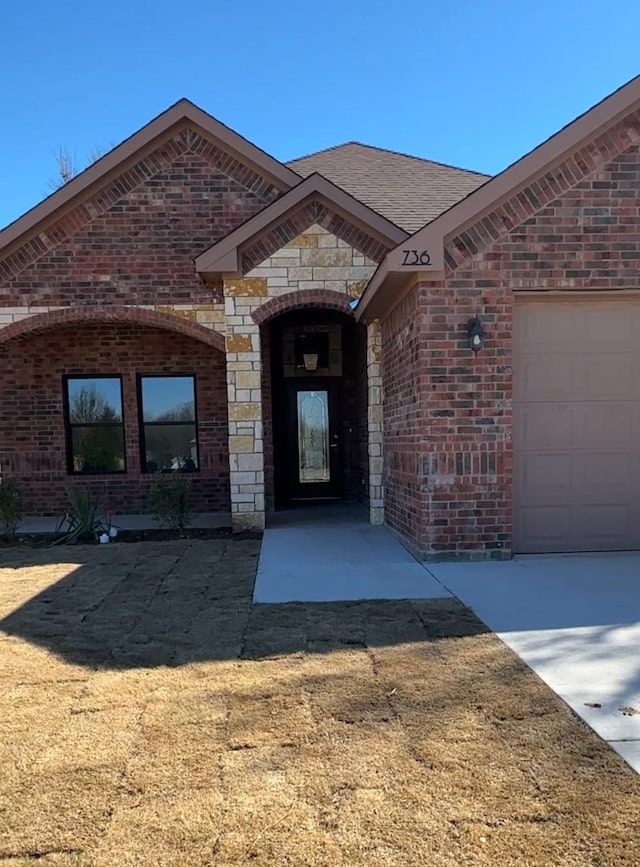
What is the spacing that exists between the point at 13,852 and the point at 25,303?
25.7ft

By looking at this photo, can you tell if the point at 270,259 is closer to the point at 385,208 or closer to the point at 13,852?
the point at 385,208

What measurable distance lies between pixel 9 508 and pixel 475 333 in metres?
6.56

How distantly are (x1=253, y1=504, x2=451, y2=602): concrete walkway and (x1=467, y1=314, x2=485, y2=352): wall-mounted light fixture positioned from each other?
2.30 m

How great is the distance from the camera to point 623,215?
18.8 feet

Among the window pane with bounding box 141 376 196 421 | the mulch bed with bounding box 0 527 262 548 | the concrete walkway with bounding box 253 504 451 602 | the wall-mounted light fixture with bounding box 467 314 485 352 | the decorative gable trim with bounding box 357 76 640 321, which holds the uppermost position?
the decorative gable trim with bounding box 357 76 640 321

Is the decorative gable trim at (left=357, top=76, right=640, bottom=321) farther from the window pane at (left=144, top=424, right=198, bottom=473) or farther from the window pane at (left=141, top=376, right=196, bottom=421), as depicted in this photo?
the window pane at (left=144, top=424, right=198, bottom=473)

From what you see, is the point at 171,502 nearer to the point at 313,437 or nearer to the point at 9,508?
the point at 9,508

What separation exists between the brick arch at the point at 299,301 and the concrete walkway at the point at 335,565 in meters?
2.98

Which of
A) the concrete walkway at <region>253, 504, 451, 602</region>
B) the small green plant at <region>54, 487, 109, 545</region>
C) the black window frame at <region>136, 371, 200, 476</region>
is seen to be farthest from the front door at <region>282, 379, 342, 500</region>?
the small green plant at <region>54, 487, 109, 545</region>

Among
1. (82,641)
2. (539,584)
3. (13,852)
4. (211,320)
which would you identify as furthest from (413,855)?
(211,320)

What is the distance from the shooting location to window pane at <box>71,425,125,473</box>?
10016mm

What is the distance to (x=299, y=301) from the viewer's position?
25.5 ft

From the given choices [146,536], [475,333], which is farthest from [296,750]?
[146,536]

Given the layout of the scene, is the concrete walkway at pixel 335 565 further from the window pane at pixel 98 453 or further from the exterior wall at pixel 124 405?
the window pane at pixel 98 453
